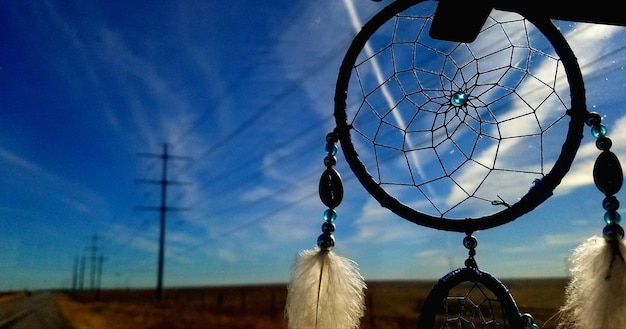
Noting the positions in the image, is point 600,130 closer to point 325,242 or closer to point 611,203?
point 611,203

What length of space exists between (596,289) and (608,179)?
381mm

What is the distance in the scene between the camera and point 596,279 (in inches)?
58.6

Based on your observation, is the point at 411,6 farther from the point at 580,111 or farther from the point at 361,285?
the point at 361,285

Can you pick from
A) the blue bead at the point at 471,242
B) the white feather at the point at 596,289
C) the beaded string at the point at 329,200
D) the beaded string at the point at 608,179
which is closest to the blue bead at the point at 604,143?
the beaded string at the point at 608,179

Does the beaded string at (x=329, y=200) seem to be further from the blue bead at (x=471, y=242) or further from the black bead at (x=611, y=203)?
the black bead at (x=611, y=203)

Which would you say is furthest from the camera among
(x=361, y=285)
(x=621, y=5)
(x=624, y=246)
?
(x=621, y=5)

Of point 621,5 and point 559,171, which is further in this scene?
point 621,5

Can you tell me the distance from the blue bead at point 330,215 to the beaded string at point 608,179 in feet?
3.09

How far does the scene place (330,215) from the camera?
1.62 m

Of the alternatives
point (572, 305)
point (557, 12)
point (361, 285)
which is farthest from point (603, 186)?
point (361, 285)

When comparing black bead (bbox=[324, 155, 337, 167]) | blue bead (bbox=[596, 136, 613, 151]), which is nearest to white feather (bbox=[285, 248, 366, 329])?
black bead (bbox=[324, 155, 337, 167])

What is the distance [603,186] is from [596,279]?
12.7 inches

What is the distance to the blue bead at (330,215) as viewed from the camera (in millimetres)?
1618

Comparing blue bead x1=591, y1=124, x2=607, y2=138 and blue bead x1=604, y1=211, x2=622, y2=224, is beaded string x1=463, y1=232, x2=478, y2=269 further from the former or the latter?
blue bead x1=591, y1=124, x2=607, y2=138
